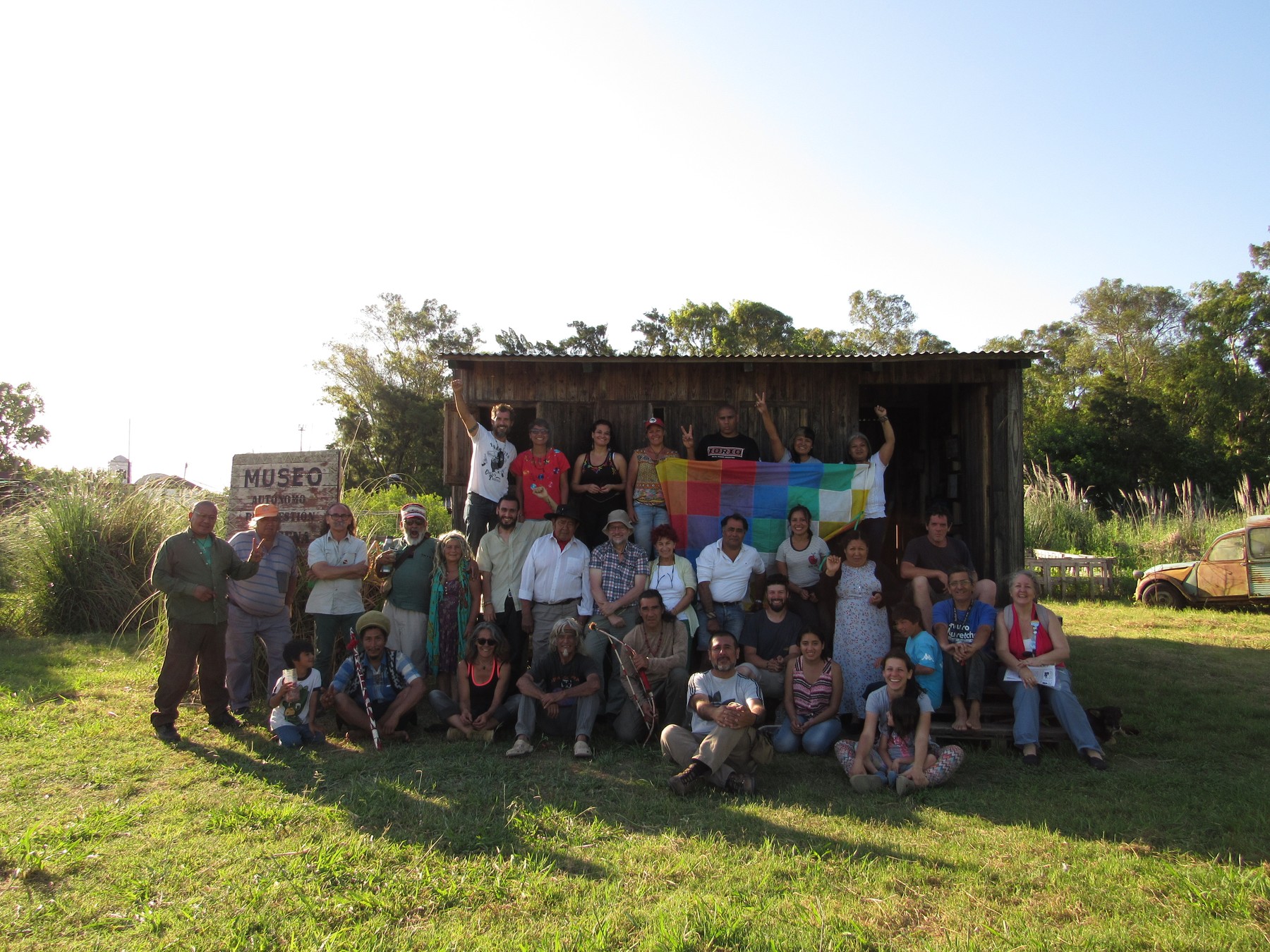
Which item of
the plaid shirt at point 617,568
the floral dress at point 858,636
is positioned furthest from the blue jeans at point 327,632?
the floral dress at point 858,636

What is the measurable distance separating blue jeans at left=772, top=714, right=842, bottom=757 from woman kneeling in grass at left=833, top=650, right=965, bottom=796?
0.27 m

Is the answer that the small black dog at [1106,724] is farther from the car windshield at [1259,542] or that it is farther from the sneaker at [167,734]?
the car windshield at [1259,542]

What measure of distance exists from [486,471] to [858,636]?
3.58 m

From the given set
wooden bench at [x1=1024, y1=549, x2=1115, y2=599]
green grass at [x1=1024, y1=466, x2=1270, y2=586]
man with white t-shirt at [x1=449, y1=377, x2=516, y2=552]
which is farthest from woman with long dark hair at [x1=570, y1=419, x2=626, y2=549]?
green grass at [x1=1024, y1=466, x2=1270, y2=586]

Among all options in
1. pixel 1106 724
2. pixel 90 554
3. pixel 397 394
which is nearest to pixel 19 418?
pixel 397 394

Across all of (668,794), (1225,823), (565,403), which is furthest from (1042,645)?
(565,403)

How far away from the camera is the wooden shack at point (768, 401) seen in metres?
8.94

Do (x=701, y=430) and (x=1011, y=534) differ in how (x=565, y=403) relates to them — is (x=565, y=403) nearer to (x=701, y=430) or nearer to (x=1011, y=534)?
(x=701, y=430)

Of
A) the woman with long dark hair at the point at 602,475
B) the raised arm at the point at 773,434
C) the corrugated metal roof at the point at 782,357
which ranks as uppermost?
the corrugated metal roof at the point at 782,357

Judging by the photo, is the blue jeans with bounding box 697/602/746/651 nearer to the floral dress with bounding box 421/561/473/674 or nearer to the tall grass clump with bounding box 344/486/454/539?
the floral dress with bounding box 421/561/473/674

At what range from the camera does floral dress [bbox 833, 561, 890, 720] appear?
6.80 m

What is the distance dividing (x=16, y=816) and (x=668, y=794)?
12.2 feet

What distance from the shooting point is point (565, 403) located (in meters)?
9.34

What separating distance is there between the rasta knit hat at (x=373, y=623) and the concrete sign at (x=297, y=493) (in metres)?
2.00
